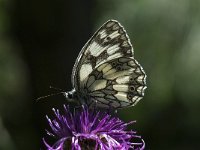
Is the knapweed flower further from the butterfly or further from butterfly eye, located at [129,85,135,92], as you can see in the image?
butterfly eye, located at [129,85,135,92]

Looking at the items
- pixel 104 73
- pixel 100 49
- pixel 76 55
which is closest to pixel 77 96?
pixel 104 73

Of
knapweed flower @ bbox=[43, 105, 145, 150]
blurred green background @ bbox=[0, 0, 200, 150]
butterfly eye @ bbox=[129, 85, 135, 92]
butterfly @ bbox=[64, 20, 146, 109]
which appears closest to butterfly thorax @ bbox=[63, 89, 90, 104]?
butterfly @ bbox=[64, 20, 146, 109]

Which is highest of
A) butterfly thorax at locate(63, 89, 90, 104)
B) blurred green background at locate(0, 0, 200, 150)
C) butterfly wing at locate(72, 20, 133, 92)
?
butterfly wing at locate(72, 20, 133, 92)

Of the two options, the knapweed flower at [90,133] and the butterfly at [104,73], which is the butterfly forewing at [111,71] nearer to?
the butterfly at [104,73]

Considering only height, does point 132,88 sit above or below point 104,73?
below

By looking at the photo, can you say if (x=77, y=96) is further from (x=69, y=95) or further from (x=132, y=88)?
(x=132, y=88)

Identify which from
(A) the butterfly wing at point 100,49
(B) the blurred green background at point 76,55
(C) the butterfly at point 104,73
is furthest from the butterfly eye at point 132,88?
(B) the blurred green background at point 76,55

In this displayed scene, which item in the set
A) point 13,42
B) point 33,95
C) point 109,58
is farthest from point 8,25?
point 109,58
